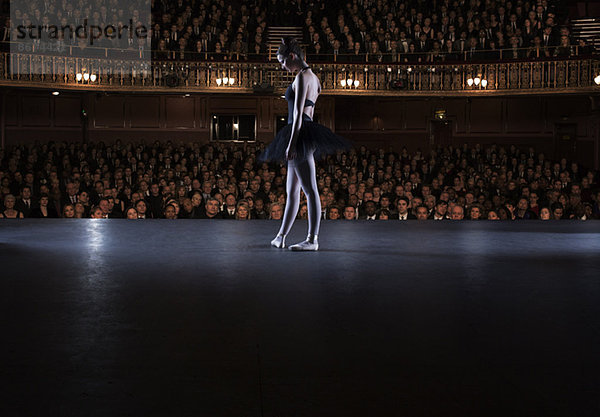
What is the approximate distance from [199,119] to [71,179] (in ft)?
26.5

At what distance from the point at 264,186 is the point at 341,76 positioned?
267 inches

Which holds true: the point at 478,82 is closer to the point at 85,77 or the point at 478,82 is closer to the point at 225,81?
the point at 225,81

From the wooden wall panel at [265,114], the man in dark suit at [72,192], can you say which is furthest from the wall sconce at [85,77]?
the man in dark suit at [72,192]

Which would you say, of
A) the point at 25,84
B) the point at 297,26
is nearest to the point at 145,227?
the point at 25,84

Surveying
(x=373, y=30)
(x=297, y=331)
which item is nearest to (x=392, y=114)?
(x=373, y=30)

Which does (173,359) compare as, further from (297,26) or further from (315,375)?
(297,26)

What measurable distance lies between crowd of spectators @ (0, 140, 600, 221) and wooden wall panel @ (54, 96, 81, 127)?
418 cm

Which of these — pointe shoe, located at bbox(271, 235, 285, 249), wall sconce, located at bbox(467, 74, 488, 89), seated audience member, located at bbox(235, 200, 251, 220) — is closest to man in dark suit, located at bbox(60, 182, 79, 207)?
seated audience member, located at bbox(235, 200, 251, 220)

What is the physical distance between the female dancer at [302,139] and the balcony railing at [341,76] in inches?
468

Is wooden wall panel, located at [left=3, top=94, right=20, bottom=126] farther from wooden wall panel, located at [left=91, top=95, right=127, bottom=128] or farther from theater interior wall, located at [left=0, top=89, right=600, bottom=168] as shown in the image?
wooden wall panel, located at [left=91, top=95, right=127, bottom=128]

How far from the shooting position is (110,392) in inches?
57.2

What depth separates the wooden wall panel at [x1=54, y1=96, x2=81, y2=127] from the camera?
1789cm

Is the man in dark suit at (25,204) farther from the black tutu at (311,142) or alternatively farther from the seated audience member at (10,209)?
the black tutu at (311,142)

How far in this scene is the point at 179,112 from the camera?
18.4 m
